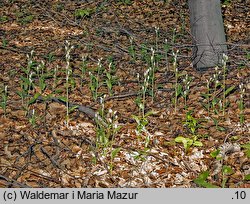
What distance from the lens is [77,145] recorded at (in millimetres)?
3990

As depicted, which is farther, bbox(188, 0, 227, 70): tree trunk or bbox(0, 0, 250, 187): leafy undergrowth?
bbox(188, 0, 227, 70): tree trunk

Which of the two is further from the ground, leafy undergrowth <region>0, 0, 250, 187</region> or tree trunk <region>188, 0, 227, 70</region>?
tree trunk <region>188, 0, 227, 70</region>

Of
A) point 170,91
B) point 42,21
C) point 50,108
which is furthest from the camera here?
point 42,21

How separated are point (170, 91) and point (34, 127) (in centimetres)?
174

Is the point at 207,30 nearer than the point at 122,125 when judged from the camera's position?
No

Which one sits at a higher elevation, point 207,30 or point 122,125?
point 207,30

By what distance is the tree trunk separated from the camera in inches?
225

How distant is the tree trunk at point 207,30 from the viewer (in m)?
5.72

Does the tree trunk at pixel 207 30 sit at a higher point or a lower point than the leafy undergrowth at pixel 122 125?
higher

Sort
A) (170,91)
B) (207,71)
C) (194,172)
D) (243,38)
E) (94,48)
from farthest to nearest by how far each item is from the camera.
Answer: (243,38) → (94,48) → (207,71) → (170,91) → (194,172)

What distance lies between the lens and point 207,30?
18.9ft

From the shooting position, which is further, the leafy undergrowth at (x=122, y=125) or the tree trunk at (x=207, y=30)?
A: the tree trunk at (x=207, y=30)
